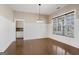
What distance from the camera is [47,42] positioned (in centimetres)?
568

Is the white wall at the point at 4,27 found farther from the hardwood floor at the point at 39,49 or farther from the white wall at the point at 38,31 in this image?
the white wall at the point at 38,31

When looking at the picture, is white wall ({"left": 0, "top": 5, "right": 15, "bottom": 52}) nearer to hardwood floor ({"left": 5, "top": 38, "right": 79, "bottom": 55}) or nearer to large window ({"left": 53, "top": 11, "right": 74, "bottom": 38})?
hardwood floor ({"left": 5, "top": 38, "right": 79, "bottom": 55})

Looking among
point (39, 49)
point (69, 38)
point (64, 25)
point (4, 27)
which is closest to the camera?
point (4, 27)

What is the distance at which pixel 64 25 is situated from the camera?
5738 millimetres

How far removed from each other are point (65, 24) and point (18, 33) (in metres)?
4.44

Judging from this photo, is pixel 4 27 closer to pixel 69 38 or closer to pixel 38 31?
pixel 38 31

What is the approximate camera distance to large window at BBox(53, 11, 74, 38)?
512cm

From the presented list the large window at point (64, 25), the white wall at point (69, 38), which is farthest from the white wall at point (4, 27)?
the large window at point (64, 25)

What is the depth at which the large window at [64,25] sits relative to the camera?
16.8ft

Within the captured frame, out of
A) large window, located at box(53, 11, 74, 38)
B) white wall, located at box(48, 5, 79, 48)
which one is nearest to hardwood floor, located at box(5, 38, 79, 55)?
white wall, located at box(48, 5, 79, 48)

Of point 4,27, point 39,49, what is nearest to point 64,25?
point 39,49

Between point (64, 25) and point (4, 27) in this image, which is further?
point (64, 25)
